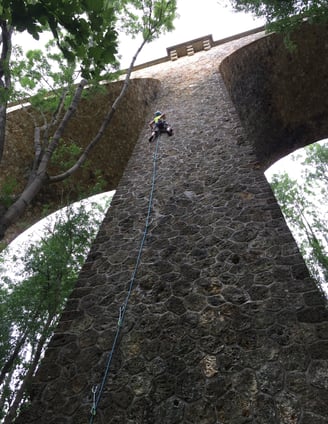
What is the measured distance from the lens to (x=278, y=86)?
35.1ft

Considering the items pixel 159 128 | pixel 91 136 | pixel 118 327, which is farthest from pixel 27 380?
pixel 91 136

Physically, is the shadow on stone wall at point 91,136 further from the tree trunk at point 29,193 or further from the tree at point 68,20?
the tree at point 68,20

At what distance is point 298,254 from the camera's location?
3447mm

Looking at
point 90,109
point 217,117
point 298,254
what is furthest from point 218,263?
point 90,109

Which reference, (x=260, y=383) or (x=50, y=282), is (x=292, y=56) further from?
(x=260, y=383)

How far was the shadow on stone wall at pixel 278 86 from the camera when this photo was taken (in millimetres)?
10016

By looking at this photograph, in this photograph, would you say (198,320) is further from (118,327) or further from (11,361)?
(11,361)

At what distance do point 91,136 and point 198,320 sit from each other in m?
9.35

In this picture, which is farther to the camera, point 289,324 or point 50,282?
point 50,282

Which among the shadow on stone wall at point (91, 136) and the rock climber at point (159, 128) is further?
the shadow on stone wall at point (91, 136)

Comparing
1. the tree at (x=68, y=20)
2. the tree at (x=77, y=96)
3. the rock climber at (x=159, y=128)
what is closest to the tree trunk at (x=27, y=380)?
the tree at (x=77, y=96)

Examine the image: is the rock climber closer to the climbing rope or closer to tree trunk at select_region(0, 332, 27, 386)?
the climbing rope

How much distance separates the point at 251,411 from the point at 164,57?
12.4 m

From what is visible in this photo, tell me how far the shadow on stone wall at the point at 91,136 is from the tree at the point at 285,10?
3898mm
